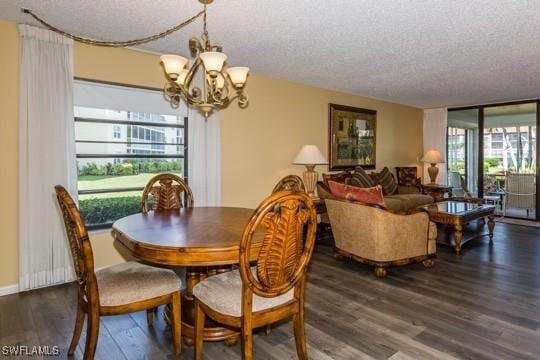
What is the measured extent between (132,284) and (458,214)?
12.7ft

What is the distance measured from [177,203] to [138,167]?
1049mm

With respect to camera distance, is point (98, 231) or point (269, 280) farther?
point (98, 231)

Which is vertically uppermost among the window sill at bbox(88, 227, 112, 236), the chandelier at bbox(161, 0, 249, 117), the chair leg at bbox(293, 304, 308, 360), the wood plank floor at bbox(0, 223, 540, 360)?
the chandelier at bbox(161, 0, 249, 117)

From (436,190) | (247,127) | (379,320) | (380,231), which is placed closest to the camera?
(379,320)

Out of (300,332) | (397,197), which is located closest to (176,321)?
(300,332)

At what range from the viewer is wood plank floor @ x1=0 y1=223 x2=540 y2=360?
2.08m

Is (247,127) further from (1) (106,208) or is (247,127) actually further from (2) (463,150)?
(2) (463,150)

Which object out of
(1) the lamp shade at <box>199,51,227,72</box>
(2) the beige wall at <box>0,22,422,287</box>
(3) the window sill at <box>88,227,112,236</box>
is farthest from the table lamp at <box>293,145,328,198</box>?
(1) the lamp shade at <box>199,51,227,72</box>

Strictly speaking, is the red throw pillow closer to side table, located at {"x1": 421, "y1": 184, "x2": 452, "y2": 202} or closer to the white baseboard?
the white baseboard

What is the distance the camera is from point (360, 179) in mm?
5453

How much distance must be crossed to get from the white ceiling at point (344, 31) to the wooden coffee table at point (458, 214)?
1.84 m

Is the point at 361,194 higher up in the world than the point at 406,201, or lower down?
higher up

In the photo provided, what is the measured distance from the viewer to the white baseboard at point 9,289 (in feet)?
9.48

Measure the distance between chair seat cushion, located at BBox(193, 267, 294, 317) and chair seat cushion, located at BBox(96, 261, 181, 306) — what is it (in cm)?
23
